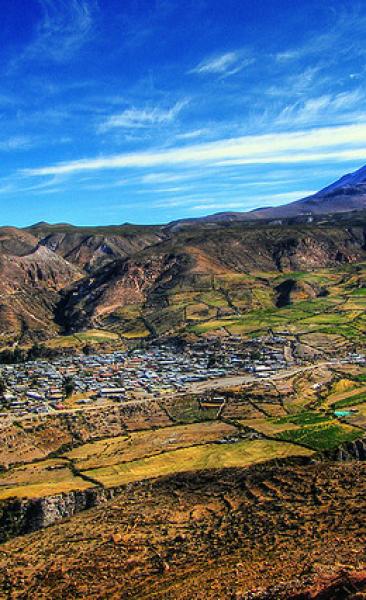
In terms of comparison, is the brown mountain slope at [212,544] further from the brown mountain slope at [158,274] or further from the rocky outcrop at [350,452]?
the brown mountain slope at [158,274]

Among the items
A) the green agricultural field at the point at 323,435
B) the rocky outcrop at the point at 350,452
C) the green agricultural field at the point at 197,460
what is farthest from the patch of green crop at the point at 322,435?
the green agricultural field at the point at 197,460

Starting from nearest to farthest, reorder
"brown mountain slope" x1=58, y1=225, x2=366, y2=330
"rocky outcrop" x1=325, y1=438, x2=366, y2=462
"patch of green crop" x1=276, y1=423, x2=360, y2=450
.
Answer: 1. "rocky outcrop" x1=325, y1=438, x2=366, y2=462
2. "patch of green crop" x1=276, y1=423, x2=360, y2=450
3. "brown mountain slope" x1=58, y1=225, x2=366, y2=330

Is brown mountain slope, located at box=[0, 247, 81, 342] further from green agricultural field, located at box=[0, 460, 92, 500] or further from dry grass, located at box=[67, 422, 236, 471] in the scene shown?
green agricultural field, located at box=[0, 460, 92, 500]

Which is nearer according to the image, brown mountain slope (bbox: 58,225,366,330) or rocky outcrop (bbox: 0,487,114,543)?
rocky outcrop (bbox: 0,487,114,543)

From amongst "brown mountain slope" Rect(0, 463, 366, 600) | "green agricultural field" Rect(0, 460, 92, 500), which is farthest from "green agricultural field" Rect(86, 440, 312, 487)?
"brown mountain slope" Rect(0, 463, 366, 600)

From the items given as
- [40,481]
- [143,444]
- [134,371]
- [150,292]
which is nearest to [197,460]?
[143,444]

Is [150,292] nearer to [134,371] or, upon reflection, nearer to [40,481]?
[134,371]

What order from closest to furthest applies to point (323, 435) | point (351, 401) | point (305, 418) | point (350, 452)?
point (350, 452) → point (323, 435) → point (305, 418) → point (351, 401)
